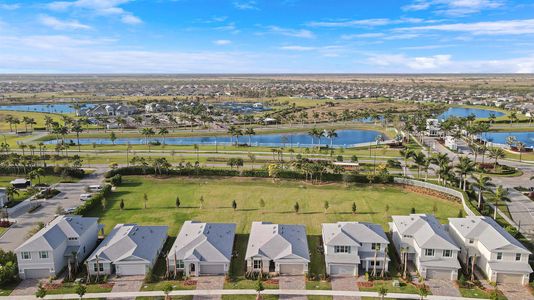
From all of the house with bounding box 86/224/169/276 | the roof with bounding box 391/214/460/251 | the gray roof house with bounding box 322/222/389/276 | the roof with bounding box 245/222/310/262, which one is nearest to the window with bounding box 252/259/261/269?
the roof with bounding box 245/222/310/262

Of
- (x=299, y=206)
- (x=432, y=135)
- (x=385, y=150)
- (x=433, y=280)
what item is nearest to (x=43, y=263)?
(x=299, y=206)

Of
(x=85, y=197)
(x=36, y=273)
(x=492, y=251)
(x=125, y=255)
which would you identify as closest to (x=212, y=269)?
(x=125, y=255)

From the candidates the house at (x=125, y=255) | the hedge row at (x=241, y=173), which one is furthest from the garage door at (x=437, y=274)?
the hedge row at (x=241, y=173)

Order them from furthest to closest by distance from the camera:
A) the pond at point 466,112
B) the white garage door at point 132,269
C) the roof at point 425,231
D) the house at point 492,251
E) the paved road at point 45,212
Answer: the pond at point 466,112
the paved road at point 45,212
the roof at point 425,231
the white garage door at point 132,269
the house at point 492,251

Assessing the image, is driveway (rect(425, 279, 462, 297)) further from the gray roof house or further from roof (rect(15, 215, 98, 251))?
roof (rect(15, 215, 98, 251))

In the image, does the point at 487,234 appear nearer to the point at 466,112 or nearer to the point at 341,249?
the point at 341,249

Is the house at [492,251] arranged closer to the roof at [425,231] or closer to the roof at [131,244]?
the roof at [425,231]

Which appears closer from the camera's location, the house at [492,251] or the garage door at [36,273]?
the house at [492,251]
